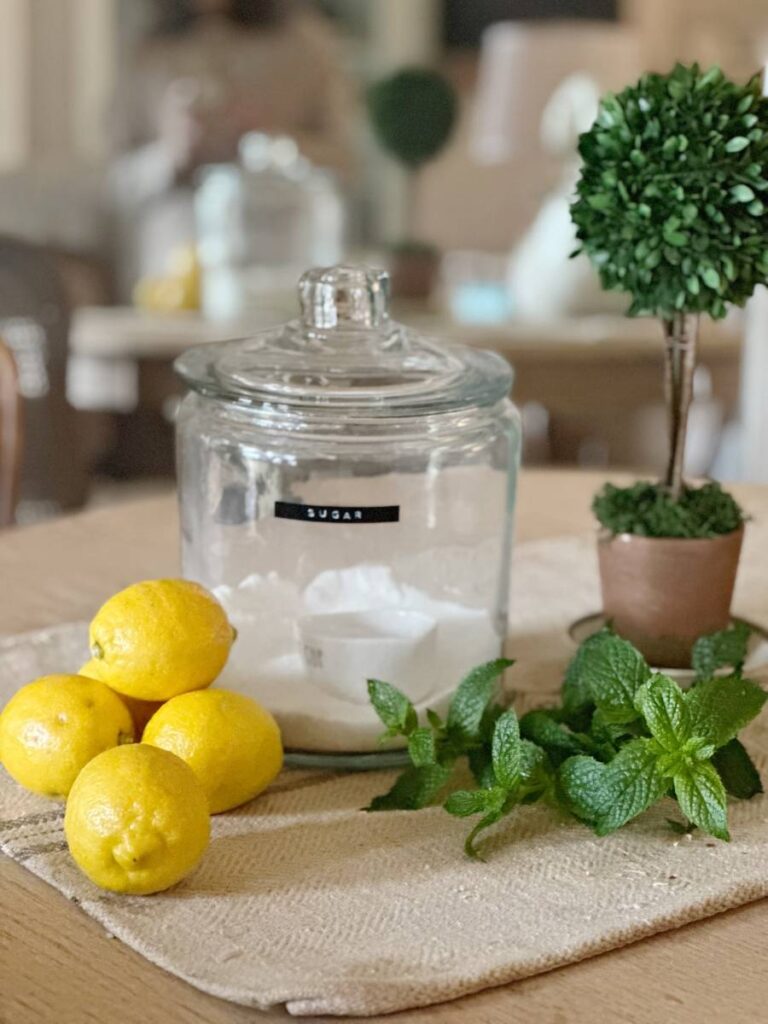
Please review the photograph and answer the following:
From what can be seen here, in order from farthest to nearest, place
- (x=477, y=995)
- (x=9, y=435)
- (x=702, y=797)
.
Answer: (x=9, y=435)
(x=702, y=797)
(x=477, y=995)

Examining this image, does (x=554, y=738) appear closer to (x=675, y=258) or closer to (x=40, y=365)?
(x=675, y=258)

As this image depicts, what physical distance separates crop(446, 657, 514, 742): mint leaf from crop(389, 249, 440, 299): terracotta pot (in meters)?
2.40

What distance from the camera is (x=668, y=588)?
3.31ft

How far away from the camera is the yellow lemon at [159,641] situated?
0.84m

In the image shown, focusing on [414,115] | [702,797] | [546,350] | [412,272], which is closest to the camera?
[702,797]

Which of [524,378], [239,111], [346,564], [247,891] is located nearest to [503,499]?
[346,564]

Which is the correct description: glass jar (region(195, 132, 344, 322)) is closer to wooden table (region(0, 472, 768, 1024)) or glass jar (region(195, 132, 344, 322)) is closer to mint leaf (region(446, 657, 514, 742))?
mint leaf (region(446, 657, 514, 742))

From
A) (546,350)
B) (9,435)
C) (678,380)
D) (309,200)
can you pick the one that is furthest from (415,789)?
(309,200)

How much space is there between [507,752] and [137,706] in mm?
231

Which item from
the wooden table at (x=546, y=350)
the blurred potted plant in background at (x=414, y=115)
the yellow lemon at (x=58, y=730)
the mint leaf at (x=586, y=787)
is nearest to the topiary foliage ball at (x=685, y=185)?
the mint leaf at (x=586, y=787)

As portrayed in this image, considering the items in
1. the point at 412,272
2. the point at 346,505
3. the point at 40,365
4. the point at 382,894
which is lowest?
the point at 40,365

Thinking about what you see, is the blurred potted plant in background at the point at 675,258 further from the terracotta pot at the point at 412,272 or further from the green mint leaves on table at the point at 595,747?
the terracotta pot at the point at 412,272

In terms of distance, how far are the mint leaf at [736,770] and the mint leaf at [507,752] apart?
14 cm

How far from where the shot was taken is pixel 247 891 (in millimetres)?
756
